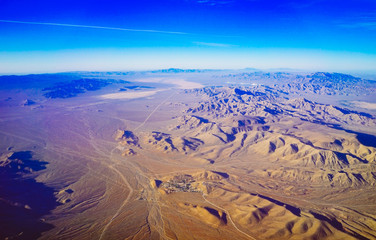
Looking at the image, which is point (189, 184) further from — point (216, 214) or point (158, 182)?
point (216, 214)

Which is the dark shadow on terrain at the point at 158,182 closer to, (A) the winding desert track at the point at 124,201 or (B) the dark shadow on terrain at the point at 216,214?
(A) the winding desert track at the point at 124,201

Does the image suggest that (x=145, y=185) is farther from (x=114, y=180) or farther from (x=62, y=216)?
(x=62, y=216)

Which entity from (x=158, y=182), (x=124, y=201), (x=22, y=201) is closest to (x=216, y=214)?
(x=158, y=182)

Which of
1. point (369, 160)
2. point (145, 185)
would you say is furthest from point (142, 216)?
point (369, 160)

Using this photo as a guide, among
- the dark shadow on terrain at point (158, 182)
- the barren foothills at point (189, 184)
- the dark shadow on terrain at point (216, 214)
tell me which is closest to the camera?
the barren foothills at point (189, 184)

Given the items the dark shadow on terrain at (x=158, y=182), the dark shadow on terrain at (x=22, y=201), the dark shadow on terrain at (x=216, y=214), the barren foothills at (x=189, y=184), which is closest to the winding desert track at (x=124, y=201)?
the barren foothills at (x=189, y=184)

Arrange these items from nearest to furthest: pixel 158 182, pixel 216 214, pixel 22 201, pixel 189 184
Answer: pixel 216 214 → pixel 22 201 → pixel 189 184 → pixel 158 182

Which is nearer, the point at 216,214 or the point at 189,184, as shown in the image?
the point at 216,214

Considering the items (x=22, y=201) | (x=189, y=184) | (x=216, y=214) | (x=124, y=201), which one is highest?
(x=22, y=201)

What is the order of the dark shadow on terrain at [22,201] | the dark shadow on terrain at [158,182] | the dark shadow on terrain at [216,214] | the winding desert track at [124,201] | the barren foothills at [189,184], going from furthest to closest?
the dark shadow on terrain at [158,182] → the dark shadow on terrain at [216,214] → the winding desert track at [124,201] → the barren foothills at [189,184] → the dark shadow on terrain at [22,201]
